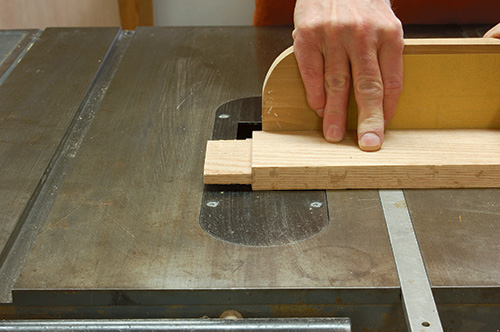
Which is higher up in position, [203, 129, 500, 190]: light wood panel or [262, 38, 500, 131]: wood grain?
[262, 38, 500, 131]: wood grain

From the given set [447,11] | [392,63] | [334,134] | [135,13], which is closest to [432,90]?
[392,63]

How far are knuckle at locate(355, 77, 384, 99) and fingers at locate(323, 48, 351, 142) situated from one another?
0.09 ft

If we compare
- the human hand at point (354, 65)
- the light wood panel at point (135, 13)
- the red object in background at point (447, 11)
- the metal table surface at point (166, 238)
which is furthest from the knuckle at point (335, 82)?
the light wood panel at point (135, 13)

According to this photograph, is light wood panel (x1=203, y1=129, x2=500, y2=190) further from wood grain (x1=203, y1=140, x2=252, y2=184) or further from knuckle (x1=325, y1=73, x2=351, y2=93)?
knuckle (x1=325, y1=73, x2=351, y2=93)

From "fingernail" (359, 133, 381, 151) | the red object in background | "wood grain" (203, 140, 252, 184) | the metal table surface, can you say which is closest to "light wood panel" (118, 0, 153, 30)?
the red object in background

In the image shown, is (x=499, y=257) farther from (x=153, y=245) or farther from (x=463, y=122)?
(x=153, y=245)

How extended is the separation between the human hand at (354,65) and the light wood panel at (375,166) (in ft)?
0.14

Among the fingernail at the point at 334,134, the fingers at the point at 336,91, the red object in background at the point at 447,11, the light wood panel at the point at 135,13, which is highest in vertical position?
the fingers at the point at 336,91

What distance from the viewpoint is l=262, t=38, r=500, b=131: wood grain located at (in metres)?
1.02

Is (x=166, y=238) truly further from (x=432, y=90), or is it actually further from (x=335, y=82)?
(x=432, y=90)

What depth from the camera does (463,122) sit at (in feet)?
3.57

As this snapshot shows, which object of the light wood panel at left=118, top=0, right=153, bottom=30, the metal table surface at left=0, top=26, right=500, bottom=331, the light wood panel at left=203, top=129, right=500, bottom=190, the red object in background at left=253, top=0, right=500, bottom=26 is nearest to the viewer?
the metal table surface at left=0, top=26, right=500, bottom=331

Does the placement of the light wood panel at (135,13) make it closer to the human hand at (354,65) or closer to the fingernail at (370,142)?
the human hand at (354,65)

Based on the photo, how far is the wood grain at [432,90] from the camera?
1024mm
